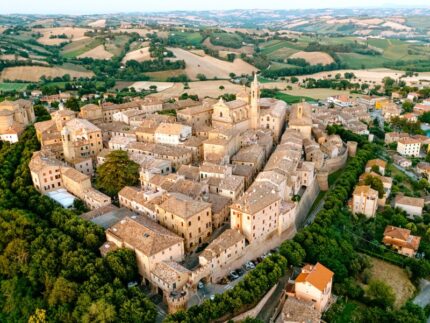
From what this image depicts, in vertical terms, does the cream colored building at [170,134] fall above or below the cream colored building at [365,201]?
above

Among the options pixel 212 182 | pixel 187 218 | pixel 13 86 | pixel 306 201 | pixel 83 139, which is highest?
pixel 83 139

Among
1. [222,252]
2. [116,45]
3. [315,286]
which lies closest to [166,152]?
[222,252]

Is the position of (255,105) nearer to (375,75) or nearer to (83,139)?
(83,139)

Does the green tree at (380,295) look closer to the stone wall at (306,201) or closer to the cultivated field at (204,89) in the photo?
the stone wall at (306,201)

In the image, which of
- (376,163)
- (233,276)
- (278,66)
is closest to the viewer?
(233,276)

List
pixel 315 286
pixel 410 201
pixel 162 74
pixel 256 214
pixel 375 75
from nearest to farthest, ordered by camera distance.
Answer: pixel 315 286 → pixel 256 214 → pixel 410 201 → pixel 162 74 → pixel 375 75

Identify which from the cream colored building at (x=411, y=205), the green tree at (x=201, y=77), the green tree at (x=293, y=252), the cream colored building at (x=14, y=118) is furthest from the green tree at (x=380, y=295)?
the green tree at (x=201, y=77)

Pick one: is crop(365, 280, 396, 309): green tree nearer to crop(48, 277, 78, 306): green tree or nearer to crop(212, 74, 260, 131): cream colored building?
crop(48, 277, 78, 306): green tree
